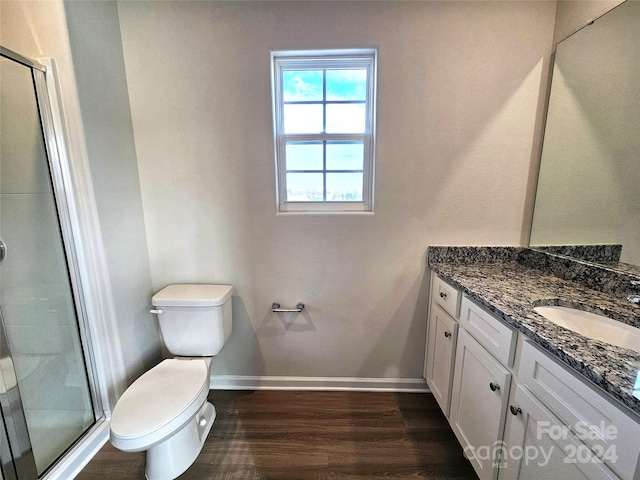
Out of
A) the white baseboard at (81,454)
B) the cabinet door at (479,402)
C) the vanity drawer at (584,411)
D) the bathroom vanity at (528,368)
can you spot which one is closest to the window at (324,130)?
the bathroom vanity at (528,368)

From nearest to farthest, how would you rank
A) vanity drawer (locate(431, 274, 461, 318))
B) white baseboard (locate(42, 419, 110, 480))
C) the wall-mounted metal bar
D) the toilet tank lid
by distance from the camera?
1. white baseboard (locate(42, 419, 110, 480))
2. vanity drawer (locate(431, 274, 461, 318))
3. the toilet tank lid
4. the wall-mounted metal bar

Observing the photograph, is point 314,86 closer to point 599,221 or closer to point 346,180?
point 346,180

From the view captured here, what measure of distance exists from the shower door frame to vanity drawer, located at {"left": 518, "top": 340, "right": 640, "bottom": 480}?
1.98 metres

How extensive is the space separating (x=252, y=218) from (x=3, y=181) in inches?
44.0

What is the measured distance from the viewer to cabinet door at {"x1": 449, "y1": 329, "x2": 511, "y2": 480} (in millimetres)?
1055

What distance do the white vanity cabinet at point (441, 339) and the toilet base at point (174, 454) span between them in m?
1.32

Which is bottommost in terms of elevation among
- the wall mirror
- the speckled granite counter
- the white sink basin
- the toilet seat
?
the toilet seat

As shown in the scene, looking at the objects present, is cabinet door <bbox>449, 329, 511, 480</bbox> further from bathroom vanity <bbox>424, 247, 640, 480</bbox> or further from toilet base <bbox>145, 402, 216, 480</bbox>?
toilet base <bbox>145, 402, 216, 480</bbox>

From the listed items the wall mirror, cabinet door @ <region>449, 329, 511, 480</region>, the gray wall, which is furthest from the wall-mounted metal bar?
the wall mirror

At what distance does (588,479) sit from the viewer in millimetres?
711

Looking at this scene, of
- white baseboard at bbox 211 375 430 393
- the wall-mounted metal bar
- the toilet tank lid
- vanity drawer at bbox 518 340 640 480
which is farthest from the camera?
white baseboard at bbox 211 375 430 393

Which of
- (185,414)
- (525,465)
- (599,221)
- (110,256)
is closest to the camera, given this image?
(525,465)

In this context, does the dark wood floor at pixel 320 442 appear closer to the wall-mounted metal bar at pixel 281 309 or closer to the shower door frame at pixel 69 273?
the shower door frame at pixel 69 273

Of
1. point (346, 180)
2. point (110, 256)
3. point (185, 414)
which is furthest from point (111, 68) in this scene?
point (185, 414)
